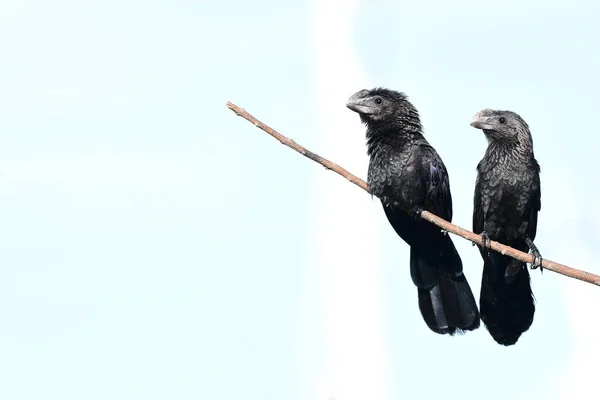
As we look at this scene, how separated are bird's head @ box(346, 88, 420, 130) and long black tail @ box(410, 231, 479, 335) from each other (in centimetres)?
119

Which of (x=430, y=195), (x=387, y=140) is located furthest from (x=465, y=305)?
(x=387, y=140)

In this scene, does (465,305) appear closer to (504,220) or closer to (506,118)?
(504,220)

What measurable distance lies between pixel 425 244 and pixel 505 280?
2.72ft

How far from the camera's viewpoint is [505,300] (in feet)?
30.8

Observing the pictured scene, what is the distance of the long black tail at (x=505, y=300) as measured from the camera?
9203 mm

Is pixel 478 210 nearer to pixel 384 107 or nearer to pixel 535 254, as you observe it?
pixel 535 254

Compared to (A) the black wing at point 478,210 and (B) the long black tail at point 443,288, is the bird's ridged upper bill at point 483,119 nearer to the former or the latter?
(A) the black wing at point 478,210

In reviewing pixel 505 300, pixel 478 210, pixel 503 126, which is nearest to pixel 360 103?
pixel 503 126

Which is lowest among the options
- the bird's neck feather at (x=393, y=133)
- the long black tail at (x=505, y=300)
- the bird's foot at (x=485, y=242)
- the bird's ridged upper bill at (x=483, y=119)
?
the long black tail at (x=505, y=300)

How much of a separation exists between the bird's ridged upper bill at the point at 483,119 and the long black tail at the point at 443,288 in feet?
3.60

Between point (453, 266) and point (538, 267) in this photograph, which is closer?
point (538, 267)

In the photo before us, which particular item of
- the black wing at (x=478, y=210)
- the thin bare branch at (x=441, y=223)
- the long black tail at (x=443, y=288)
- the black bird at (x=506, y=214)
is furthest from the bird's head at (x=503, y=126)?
the thin bare branch at (x=441, y=223)

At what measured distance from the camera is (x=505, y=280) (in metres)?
9.48

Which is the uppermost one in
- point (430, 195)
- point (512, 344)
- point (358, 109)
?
point (358, 109)
